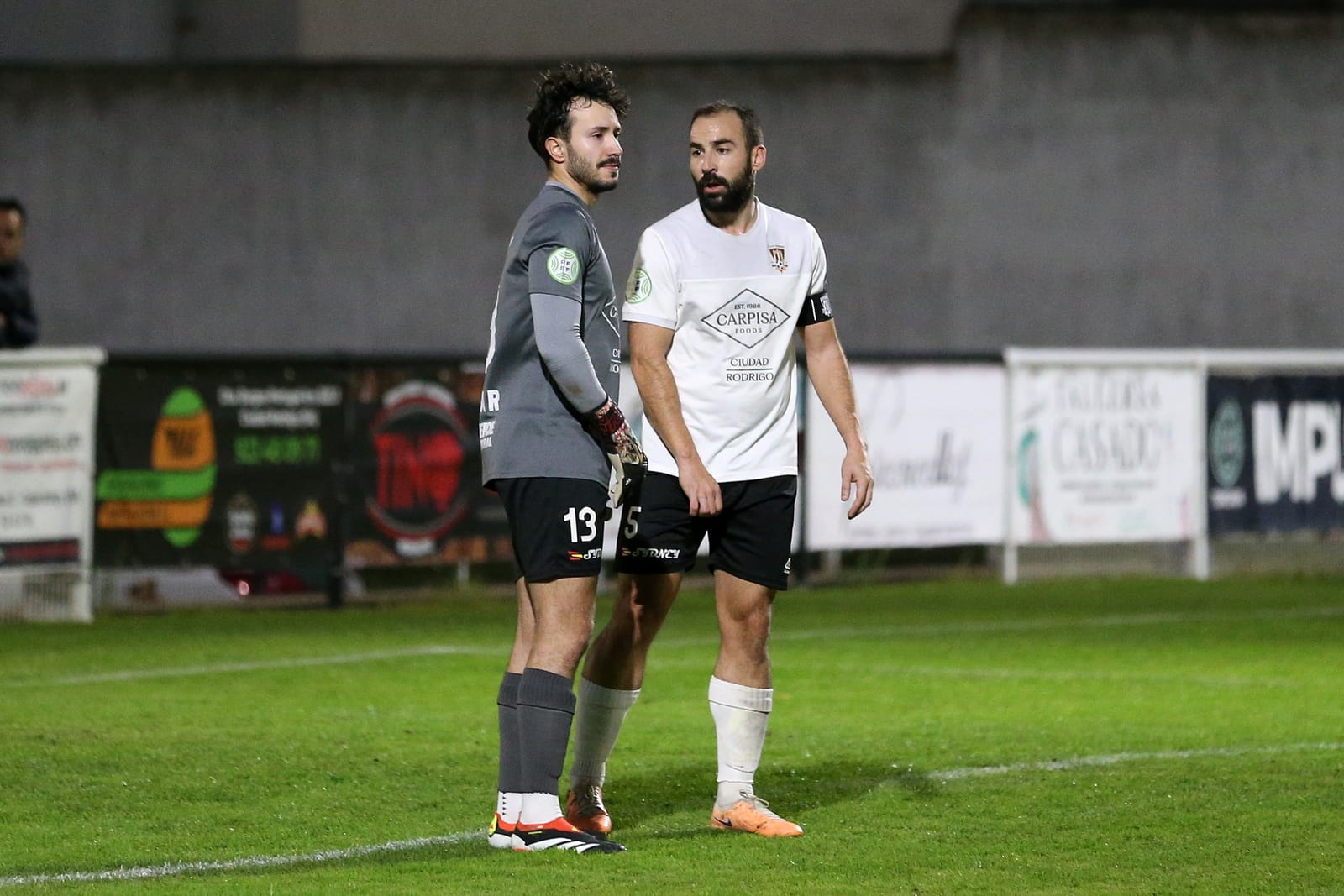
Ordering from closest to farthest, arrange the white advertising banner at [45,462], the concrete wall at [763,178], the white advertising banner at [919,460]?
1. the white advertising banner at [45,462]
2. the white advertising banner at [919,460]
3. the concrete wall at [763,178]

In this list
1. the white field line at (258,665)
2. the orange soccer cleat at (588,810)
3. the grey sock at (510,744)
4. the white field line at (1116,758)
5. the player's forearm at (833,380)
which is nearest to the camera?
the grey sock at (510,744)

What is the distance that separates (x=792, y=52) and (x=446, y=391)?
29.7ft

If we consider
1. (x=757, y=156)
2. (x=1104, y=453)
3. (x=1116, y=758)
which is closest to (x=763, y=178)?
(x=1104, y=453)

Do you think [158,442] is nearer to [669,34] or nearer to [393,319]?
[393,319]

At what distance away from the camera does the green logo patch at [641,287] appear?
6.52 metres

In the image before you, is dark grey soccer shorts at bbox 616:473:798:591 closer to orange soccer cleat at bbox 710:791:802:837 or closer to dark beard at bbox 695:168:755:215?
orange soccer cleat at bbox 710:791:802:837

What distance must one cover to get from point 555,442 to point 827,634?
7255mm

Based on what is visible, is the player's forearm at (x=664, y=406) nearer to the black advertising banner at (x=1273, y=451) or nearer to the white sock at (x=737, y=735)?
the white sock at (x=737, y=735)

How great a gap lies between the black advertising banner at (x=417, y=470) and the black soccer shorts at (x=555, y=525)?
28.3 feet

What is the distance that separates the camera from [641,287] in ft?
21.4

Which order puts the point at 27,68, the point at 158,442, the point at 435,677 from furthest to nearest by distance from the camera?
the point at 27,68 → the point at 158,442 → the point at 435,677

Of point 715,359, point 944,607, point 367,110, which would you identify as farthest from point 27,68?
point 715,359

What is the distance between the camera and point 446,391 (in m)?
14.9

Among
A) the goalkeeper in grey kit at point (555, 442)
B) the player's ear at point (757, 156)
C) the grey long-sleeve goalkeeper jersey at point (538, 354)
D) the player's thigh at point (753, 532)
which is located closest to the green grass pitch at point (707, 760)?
the goalkeeper in grey kit at point (555, 442)
